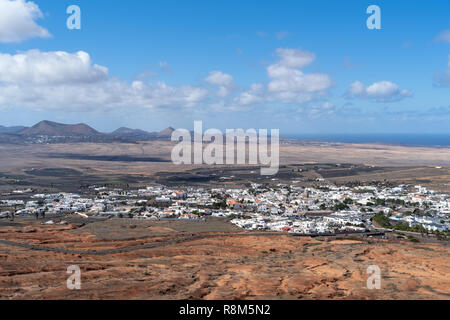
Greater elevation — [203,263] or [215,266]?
[215,266]

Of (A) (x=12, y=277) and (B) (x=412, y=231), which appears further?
(B) (x=412, y=231)

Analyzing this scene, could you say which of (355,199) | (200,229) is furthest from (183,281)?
(355,199)

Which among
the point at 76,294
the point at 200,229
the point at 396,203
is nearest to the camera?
the point at 76,294

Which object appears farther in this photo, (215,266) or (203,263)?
(203,263)

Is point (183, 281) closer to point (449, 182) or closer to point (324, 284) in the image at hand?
point (324, 284)

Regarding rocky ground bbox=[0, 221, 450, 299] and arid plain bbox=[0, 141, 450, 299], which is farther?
arid plain bbox=[0, 141, 450, 299]

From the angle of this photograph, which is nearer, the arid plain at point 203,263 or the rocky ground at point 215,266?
the rocky ground at point 215,266
